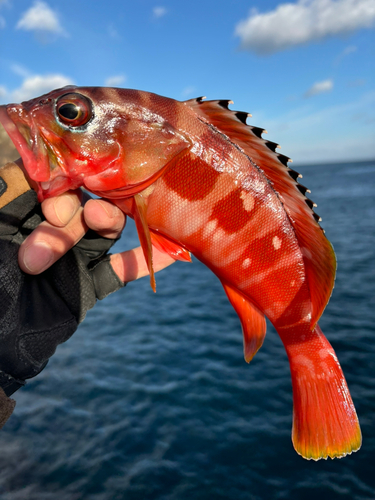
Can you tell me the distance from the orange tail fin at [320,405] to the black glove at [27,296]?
183 cm

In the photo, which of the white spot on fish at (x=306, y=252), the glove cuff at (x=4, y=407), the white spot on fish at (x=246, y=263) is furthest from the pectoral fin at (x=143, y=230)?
the glove cuff at (x=4, y=407)

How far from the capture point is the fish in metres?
2.33

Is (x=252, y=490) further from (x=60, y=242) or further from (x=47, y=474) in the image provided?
(x=60, y=242)

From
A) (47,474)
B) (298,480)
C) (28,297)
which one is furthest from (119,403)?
(28,297)

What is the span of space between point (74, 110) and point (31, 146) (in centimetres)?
34

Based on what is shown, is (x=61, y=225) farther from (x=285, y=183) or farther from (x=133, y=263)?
(x=285, y=183)

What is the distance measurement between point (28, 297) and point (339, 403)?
2.50 m

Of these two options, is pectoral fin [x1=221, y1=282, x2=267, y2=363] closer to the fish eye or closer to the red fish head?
the red fish head

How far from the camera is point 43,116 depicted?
2.30m

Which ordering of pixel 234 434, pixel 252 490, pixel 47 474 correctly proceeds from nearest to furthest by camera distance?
pixel 252 490
pixel 47 474
pixel 234 434

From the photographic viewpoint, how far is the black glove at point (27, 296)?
2.69m

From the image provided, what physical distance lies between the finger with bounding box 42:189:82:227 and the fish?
121mm

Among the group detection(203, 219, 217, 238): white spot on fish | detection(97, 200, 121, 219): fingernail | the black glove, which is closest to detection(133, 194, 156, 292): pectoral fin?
detection(97, 200, 121, 219): fingernail

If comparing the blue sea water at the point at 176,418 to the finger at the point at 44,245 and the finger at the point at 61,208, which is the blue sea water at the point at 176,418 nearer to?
the finger at the point at 44,245
